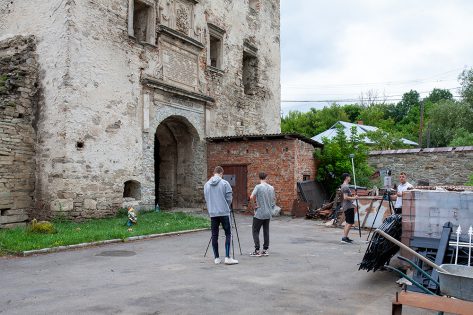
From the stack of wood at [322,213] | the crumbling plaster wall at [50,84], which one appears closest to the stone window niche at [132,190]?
the crumbling plaster wall at [50,84]

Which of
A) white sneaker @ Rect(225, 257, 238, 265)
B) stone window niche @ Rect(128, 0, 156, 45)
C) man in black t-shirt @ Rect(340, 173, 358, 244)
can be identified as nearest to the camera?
white sneaker @ Rect(225, 257, 238, 265)

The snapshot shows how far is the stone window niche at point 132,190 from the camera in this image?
50.1 ft

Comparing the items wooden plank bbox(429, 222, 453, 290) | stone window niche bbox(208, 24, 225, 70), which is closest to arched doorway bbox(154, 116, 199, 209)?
stone window niche bbox(208, 24, 225, 70)

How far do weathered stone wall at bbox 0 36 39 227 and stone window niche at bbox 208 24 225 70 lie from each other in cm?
828

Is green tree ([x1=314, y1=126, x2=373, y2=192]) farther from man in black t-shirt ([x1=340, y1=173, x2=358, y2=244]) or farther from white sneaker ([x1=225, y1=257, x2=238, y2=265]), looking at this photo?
white sneaker ([x1=225, y1=257, x2=238, y2=265])

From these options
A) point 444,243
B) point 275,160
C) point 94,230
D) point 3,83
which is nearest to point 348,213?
point 444,243

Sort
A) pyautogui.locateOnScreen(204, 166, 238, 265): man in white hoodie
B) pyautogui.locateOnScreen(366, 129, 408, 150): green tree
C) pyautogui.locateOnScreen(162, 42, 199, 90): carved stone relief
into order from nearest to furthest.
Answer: pyautogui.locateOnScreen(204, 166, 238, 265): man in white hoodie < pyautogui.locateOnScreen(162, 42, 199, 90): carved stone relief < pyautogui.locateOnScreen(366, 129, 408, 150): green tree

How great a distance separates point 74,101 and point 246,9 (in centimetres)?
1226

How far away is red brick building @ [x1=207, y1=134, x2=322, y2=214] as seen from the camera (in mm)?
17219

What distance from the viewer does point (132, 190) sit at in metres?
15.4

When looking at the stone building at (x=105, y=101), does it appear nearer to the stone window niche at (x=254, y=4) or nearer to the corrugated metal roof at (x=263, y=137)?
the corrugated metal roof at (x=263, y=137)

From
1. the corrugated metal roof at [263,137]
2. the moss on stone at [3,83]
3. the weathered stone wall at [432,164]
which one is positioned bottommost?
the weathered stone wall at [432,164]

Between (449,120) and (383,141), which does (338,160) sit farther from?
(449,120)

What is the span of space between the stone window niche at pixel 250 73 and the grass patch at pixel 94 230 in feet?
33.0
